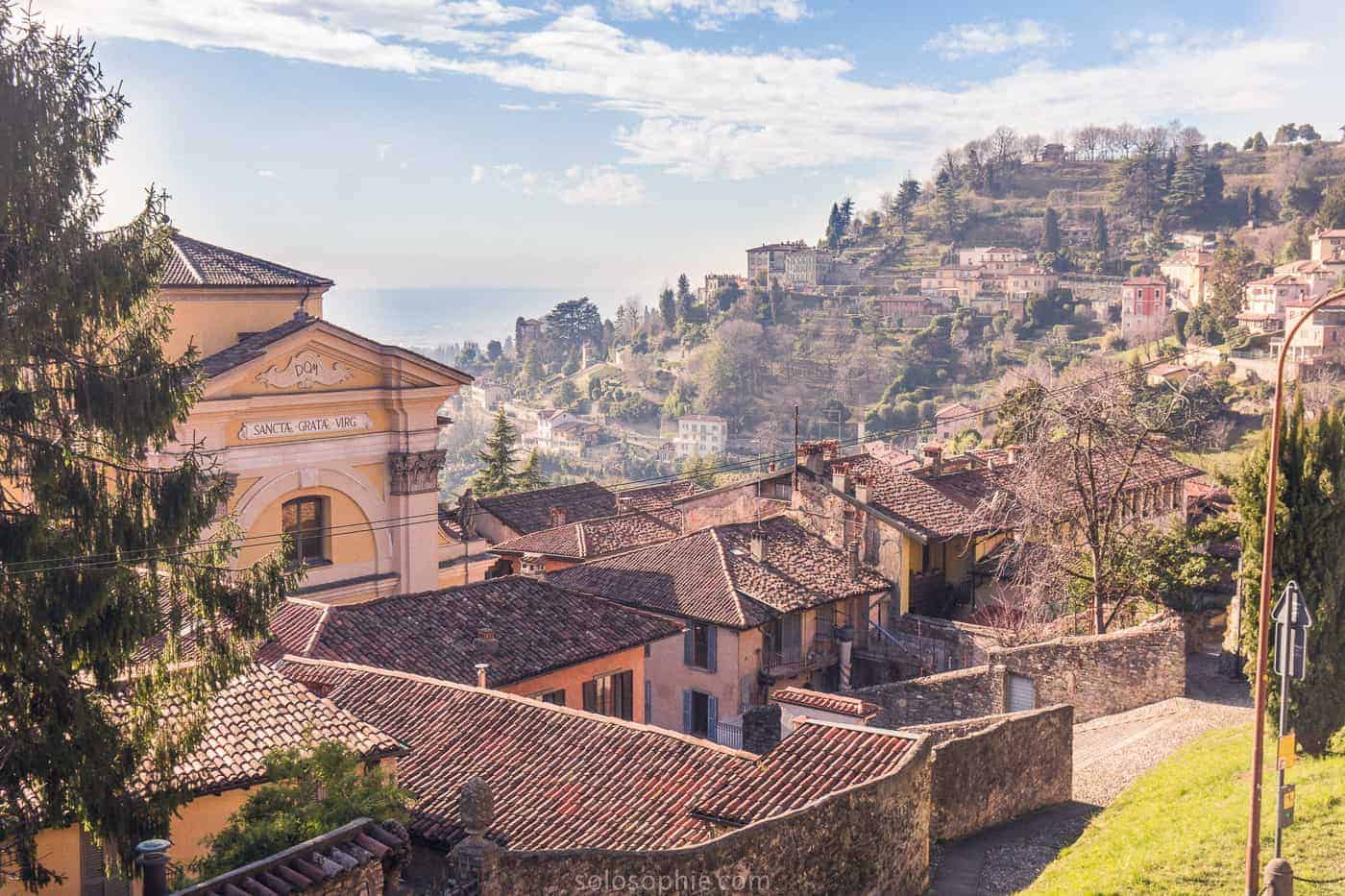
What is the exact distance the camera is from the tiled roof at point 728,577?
26.0 m

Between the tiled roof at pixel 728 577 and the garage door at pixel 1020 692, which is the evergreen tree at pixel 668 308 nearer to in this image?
the tiled roof at pixel 728 577

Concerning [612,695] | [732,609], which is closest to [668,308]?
[732,609]

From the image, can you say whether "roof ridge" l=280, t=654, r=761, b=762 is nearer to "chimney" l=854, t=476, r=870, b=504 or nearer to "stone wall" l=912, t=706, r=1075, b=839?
"stone wall" l=912, t=706, r=1075, b=839

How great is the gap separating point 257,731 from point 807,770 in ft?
19.7

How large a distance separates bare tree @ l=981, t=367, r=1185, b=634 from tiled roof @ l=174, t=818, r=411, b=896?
19042 mm

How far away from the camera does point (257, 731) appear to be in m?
12.7

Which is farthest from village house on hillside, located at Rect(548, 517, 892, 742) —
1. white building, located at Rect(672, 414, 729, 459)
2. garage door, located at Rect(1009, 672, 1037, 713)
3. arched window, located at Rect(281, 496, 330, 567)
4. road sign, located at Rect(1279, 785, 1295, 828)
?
white building, located at Rect(672, 414, 729, 459)

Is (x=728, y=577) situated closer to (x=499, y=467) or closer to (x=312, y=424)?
(x=312, y=424)

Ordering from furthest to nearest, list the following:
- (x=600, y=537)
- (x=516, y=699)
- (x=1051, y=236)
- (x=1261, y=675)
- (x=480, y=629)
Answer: (x=1051, y=236)
(x=600, y=537)
(x=480, y=629)
(x=516, y=699)
(x=1261, y=675)

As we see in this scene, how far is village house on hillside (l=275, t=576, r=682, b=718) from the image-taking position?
63.2 feet

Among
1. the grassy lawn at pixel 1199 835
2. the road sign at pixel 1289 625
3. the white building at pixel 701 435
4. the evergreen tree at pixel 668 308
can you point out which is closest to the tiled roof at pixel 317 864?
the grassy lawn at pixel 1199 835

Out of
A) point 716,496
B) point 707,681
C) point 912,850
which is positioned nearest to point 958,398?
point 716,496

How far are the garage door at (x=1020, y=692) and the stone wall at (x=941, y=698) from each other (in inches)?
13.1

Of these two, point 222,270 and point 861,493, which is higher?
point 222,270
